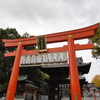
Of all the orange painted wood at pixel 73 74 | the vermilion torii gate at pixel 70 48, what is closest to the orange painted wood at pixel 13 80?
the vermilion torii gate at pixel 70 48

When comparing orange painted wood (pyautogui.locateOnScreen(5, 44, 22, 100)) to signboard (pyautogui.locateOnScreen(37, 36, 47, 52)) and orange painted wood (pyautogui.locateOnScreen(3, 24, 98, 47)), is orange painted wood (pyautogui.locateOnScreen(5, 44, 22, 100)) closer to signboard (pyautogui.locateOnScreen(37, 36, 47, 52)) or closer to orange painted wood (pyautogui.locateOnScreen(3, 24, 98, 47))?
orange painted wood (pyautogui.locateOnScreen(3, 24, 98, 47))

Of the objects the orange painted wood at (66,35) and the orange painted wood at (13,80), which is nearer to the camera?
the orange painted wood at (13,80)

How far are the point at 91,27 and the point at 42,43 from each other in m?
3.87

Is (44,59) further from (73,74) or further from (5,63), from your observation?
(5,63)

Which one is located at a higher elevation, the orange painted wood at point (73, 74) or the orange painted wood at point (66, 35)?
the orange painted wood at point (66, 35)

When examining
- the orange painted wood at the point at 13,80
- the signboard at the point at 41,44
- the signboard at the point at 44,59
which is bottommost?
the orange painted wood at the point at 13,80

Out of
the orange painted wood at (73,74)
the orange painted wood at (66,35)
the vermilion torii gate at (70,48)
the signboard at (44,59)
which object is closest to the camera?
the orange painted wood at (73,74)

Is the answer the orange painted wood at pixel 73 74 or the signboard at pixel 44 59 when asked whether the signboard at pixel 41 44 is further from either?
the orange painted wood at pixel 73 74

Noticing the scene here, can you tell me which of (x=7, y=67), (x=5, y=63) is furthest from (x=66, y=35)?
(x=7, y=67)

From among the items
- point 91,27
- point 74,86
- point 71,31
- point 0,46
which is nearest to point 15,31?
point 0,46

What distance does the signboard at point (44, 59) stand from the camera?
7.18 meters

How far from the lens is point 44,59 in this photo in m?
7.55

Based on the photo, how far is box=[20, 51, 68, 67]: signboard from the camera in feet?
23.5

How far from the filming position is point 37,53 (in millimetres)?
8086
